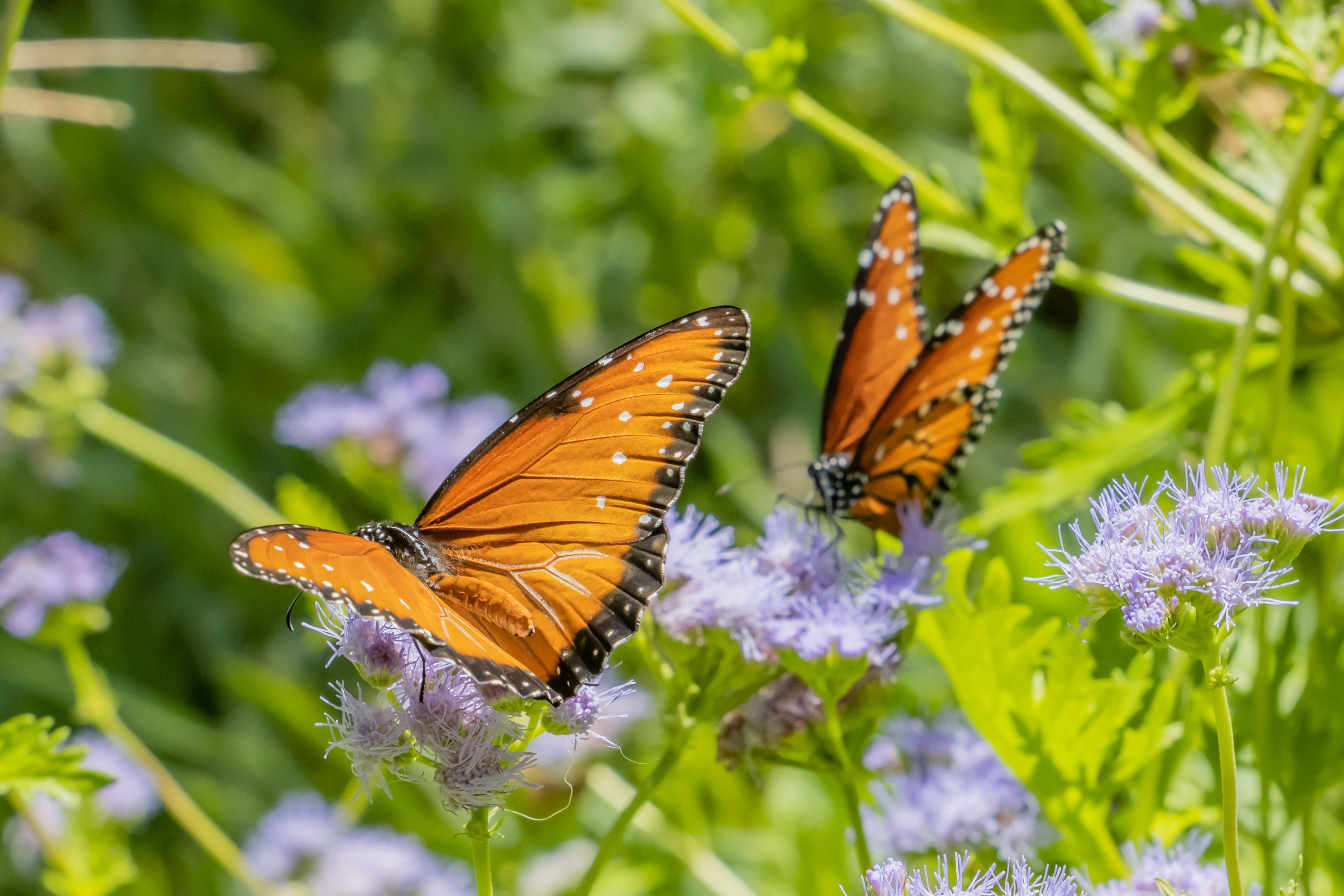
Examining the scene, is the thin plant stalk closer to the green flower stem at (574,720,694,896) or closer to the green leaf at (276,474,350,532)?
the green flower stem at (574,720,694,896)

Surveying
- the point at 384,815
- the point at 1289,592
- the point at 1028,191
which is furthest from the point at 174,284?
the point at 1289,592

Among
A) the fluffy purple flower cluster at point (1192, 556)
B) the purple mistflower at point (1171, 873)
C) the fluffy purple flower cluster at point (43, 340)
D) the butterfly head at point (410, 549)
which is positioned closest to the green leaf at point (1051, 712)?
the purple mistflower at point (1171, 873)

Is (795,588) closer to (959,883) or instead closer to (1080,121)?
(959,883)

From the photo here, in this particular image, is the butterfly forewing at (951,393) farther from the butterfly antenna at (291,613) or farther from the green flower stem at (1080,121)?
the butterfly antenna at (291,613)

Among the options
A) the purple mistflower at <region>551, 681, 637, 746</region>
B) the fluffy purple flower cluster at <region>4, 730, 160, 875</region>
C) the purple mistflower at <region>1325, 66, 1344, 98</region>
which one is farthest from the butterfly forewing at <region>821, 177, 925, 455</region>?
the fluffy purple flower cluster at <region>4, 730, 160, 875</region>

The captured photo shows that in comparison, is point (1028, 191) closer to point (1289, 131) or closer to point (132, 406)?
point (1289, 131)

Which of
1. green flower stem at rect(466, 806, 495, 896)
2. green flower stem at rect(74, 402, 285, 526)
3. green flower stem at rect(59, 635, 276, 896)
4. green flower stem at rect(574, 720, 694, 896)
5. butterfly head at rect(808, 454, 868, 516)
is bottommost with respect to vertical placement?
green flower stem at rect(466, 806, 495, 896)

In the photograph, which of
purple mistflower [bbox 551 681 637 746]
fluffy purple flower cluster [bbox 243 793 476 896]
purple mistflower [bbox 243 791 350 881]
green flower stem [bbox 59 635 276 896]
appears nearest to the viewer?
purple mistflower [bbox 551 681 637 746]
